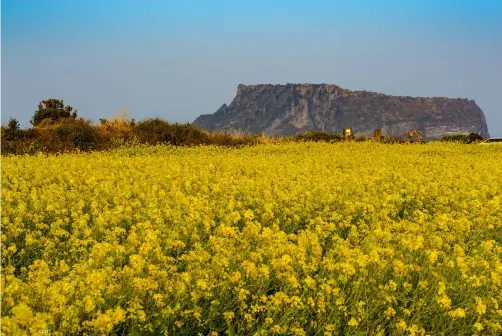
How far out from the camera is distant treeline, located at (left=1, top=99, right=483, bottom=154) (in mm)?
25598

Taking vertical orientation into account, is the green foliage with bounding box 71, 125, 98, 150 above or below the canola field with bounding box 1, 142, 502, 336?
above

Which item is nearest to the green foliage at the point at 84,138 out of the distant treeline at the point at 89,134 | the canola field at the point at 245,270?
the distant treeline at the point at 89,134

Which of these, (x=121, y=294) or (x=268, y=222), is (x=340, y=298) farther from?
(x=268, y=222)

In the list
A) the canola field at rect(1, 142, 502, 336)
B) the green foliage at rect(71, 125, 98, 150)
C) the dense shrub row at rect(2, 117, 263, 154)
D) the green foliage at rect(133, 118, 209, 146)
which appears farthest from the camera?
the green foliage at rect(133, 118, 209, 146)

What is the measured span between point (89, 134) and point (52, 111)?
20.3 ft

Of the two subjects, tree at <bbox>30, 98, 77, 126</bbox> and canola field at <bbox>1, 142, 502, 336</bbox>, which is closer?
canola field at <bbox>1, 142, 502, 336</bbox>

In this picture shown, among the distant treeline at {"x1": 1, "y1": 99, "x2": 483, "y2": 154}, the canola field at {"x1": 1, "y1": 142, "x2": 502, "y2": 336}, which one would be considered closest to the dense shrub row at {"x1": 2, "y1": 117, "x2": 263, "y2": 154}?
the distant treeline at {"x1": 1, "y1": 99, "x2": 483, "y2": 154}

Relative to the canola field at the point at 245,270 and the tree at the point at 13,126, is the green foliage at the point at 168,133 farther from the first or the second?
→ the canola field at the point at 245,270

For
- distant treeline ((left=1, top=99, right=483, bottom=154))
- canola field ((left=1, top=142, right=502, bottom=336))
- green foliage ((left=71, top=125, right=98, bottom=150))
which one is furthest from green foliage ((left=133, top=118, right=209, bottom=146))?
canola field ((left=1, top=142, right=502, bottom=336))

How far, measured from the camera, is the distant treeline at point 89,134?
25.6 m

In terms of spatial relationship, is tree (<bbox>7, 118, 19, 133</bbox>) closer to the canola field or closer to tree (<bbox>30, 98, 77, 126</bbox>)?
tree (<bbox>30, 98, 77, 126</bbox>)

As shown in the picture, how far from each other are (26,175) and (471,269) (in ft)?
31.5

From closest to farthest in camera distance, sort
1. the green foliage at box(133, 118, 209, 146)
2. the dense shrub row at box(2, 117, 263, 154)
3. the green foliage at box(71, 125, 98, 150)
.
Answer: the dense shrub row at box(2, 117, 263, 154) → the green foliage at box(71, 125, 98, 150) → the green foliage at box(133, 118, 209, 146)

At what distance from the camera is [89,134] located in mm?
26250
